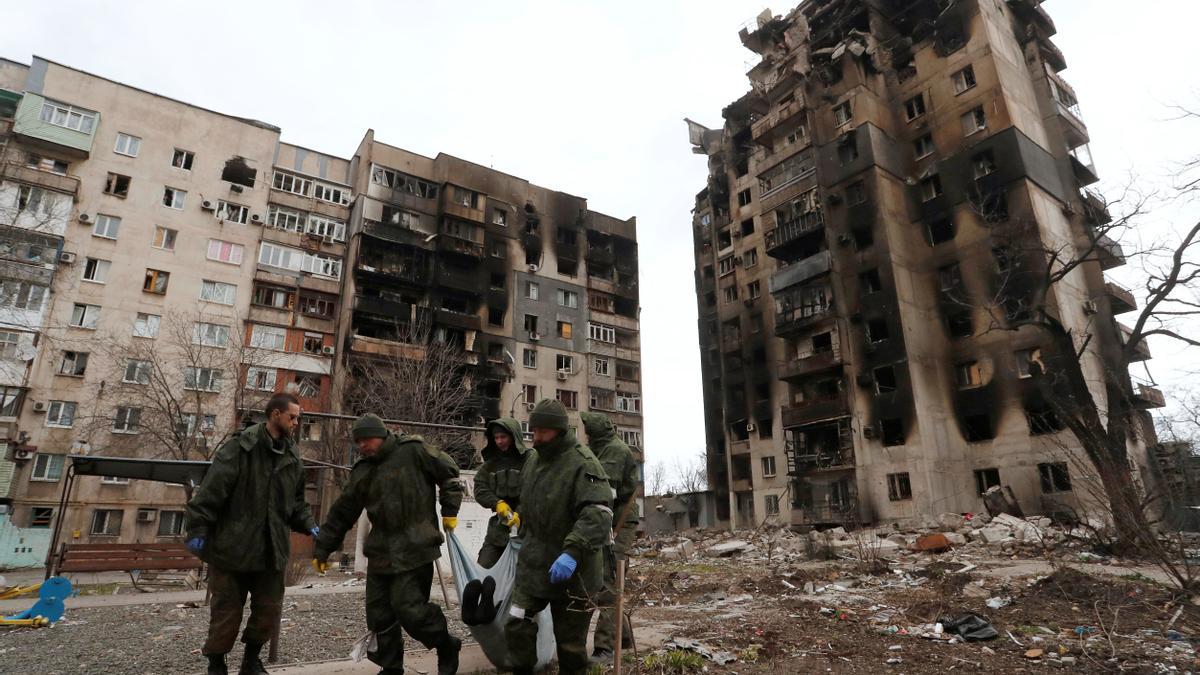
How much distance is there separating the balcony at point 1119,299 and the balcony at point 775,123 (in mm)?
18428

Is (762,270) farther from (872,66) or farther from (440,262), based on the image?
(440,262)

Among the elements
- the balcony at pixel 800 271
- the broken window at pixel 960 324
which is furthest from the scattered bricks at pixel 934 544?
the balcony at pixel 800 271

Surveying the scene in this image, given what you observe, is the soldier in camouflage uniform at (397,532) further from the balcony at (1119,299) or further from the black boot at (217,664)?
the balcony at (1119,299)

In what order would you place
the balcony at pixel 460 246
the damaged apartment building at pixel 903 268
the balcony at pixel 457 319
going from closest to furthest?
the damaged apartment building at pixel 903 268, the balcony at pixel 457 319, the balcony at pixel 460 246

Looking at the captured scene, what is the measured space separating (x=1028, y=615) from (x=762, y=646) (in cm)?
356

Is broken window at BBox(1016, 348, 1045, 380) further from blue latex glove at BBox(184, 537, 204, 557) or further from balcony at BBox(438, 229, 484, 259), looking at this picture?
blue latex glove at BBox(184, 537, 204, 557)

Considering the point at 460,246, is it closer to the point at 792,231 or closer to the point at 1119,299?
the point at 792,231

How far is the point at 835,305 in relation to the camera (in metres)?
33.1

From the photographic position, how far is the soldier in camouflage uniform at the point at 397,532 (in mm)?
4398

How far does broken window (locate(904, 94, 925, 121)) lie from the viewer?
1345 inches

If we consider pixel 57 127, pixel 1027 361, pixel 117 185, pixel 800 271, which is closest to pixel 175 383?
pixel 117 185

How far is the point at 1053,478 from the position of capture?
83.2 feet

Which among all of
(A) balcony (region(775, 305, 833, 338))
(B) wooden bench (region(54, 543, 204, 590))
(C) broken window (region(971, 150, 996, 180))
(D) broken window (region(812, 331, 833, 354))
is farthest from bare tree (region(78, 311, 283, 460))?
(C) broken window (region(971, 150, 996, 180))

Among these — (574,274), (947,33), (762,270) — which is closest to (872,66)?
(947,33)
